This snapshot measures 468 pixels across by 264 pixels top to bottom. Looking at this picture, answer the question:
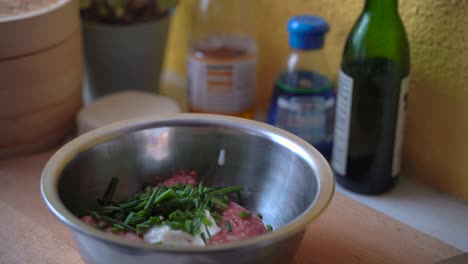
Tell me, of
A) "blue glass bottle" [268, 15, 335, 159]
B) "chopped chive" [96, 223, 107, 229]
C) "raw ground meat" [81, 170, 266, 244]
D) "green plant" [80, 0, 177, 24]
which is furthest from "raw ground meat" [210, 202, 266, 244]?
"green plant" [80, 0, 177, 24]

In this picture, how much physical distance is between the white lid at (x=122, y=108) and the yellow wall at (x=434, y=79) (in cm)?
23

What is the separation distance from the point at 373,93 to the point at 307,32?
0.37 ft

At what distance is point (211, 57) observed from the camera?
938 millimetres

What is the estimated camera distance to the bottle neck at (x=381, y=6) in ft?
2.51

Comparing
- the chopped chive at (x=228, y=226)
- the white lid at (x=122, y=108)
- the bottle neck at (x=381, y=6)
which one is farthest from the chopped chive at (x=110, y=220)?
the bottle neck at (x=381, y=6)

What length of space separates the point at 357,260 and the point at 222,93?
1.14 feet

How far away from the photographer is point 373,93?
0.78m

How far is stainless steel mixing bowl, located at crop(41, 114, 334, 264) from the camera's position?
0.65m

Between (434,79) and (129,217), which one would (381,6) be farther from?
(129,217)

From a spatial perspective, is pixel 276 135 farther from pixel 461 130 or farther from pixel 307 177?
pixel 461 130

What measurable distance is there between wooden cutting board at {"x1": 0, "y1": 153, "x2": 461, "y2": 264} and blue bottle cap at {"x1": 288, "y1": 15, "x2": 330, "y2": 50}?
0.61ft

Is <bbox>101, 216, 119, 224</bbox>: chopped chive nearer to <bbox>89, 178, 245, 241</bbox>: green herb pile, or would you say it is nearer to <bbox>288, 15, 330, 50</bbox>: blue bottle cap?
<bbox>89, 178, 245, 241</bbox>: green herb pile

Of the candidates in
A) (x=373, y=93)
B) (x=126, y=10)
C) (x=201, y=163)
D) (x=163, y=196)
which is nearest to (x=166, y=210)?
(x=163, y=196)

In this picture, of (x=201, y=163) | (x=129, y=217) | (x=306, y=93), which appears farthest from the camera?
(x=306, y=93)
